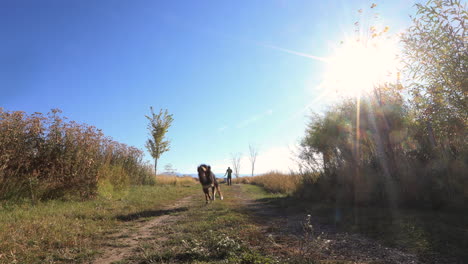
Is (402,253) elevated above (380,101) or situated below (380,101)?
below

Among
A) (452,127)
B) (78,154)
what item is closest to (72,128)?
(78,154)

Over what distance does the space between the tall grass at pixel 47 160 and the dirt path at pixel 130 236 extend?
3468 mm

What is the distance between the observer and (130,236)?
192 inches

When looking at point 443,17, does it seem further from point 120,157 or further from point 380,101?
point 120,157

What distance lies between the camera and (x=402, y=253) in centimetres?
337

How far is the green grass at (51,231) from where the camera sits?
3592mm

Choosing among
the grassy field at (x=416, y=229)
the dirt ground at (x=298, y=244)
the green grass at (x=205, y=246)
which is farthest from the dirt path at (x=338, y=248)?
the green grass at (x=205, y=246)

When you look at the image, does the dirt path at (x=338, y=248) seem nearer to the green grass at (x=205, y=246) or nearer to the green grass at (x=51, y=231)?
the green grass at (x=205, y=246)

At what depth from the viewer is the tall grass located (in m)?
7.38

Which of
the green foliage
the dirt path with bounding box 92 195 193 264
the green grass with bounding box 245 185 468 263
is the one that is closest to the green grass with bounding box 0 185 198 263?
the dirt path with bounding box 92 195 193 264

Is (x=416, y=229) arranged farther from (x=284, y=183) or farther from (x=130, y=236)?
(x=284, y=183)

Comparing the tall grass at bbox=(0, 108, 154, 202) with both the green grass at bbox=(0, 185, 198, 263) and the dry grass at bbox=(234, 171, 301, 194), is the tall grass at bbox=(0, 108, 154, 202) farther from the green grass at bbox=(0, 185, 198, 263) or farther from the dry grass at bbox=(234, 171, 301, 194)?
the dry grass at bbox=(234, 171, 301, 194)

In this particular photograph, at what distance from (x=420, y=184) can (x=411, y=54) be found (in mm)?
3592

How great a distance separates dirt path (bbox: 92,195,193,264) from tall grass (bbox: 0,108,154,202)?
3.47 m
